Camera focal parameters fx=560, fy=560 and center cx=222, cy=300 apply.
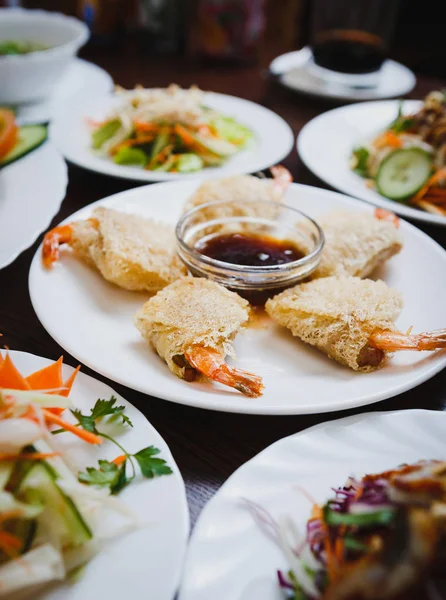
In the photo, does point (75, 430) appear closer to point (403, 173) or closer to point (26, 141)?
point (26, 141)

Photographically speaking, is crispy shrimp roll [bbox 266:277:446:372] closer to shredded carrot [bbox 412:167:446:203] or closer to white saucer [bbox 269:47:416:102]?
shredded carrot [bbox 412:167:446:203]

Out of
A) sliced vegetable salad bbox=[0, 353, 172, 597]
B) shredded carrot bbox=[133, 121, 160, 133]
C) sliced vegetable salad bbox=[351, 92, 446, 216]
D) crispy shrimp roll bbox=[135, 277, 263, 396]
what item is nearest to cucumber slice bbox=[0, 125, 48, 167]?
shredded carrot bbox=[133, 121, 160, 133]

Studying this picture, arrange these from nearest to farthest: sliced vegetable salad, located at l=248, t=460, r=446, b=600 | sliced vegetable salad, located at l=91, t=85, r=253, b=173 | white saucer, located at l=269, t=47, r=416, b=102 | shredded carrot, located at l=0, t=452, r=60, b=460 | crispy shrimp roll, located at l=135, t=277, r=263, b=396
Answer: sliced vegetable salad, located at l=248, t=460, r=446, b=600, shredded carrot, located at l=0, t=452, r=60, b=460, crispy shrimp roll, located at l=135, t=277, r=263, b=396, sliced vegetable salad, located at l=91, t=85, r=253, b=173, white saucer, located at l=269, t=47, r=416, b=102

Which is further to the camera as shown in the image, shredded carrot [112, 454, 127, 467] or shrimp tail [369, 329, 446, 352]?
shrimp tail [369, 329, 446, 352]

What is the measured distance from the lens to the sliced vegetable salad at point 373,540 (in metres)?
1.04

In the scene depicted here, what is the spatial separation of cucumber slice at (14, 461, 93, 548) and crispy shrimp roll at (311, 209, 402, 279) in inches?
59.4

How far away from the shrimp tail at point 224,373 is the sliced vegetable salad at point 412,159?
1929mm

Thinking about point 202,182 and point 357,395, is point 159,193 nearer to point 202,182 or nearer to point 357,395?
point 202,182

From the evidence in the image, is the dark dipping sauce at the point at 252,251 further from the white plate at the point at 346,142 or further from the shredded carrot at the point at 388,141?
the shredded carrot at the point at 388,141

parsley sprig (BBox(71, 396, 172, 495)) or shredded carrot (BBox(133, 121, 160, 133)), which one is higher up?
parsley sprig (BBox(71, 396, 172, 495))

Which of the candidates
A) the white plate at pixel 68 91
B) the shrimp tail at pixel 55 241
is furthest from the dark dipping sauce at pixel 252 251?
the white plate at pixel 68 91

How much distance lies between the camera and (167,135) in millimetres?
3645

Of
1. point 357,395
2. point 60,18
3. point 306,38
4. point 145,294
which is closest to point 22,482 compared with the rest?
point 357,395

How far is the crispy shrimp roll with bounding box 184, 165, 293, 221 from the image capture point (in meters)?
2.74
